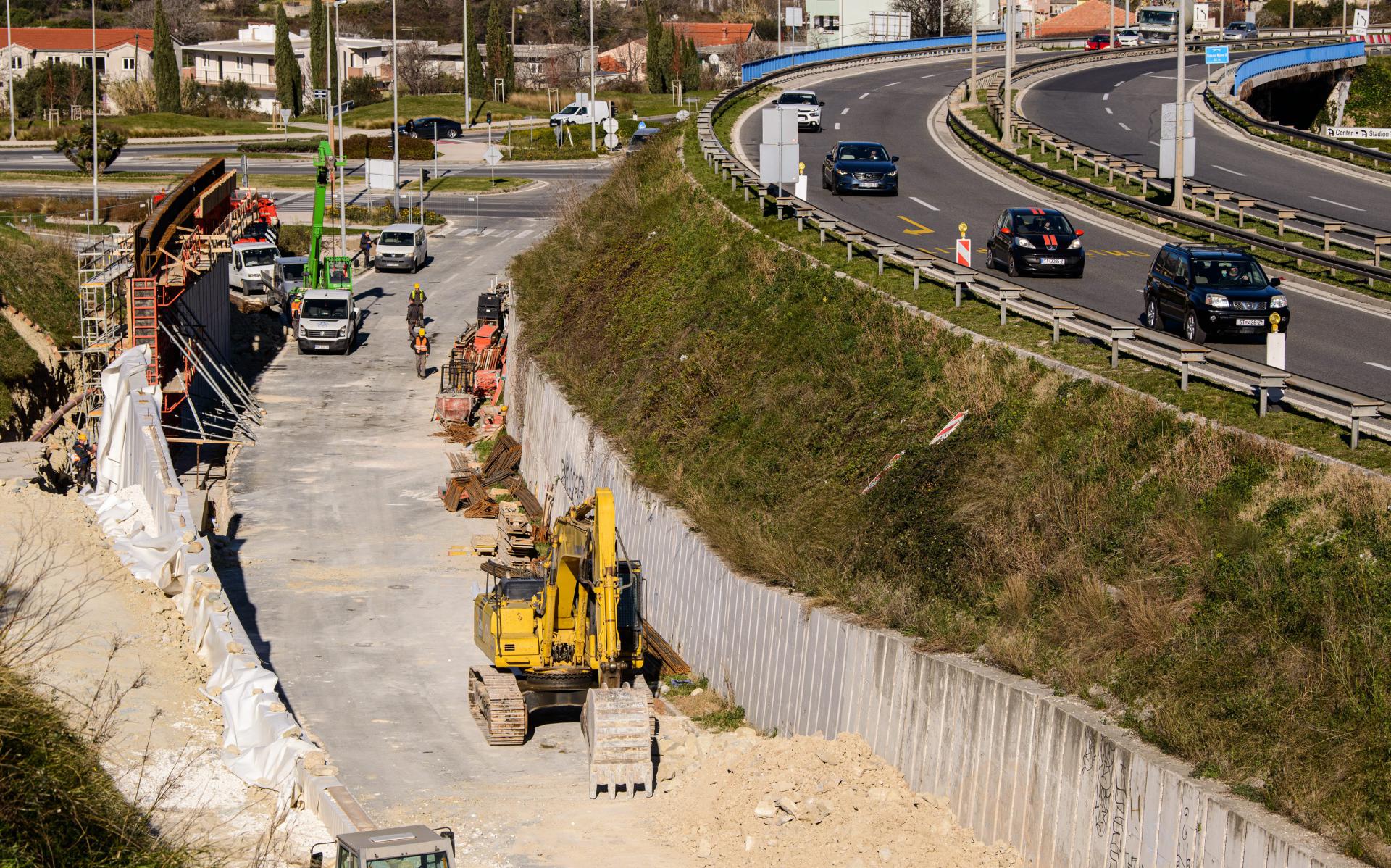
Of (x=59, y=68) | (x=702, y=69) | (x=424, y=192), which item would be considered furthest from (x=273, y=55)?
(x=424, y=192)

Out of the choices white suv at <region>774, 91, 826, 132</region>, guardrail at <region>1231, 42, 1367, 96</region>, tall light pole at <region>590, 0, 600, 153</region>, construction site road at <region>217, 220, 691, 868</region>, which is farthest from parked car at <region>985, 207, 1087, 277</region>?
tall light pole at <region>590, 0, 600, 153</region>

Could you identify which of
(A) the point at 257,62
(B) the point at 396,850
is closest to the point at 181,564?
(B) the point at 396,850

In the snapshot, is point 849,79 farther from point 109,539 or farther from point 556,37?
point 556,37

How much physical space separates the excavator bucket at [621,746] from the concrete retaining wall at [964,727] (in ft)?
7.81

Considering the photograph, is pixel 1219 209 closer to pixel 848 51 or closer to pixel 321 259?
pixel 321 259

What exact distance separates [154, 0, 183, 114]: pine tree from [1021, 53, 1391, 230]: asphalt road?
65162 millimetres

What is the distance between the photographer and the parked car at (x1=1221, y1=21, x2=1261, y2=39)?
9395 centimetres

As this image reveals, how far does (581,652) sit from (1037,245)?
54.6 ft

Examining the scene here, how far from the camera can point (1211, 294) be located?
28219 millimetres

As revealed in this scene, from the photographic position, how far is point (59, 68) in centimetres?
11631

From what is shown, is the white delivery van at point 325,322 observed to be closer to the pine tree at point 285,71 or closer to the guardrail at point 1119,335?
the guardrail at point 1119,335

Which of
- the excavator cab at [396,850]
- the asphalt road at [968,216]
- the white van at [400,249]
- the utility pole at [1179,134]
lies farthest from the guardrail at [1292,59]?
the excavator cab at [396,850]

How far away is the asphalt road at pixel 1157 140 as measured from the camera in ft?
152

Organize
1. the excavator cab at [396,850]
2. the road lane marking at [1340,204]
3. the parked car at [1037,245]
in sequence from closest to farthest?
1. the excavator cab at [396,850]
2. the parked car at [1037,245]
3. the road lane marking at [1340,204]
